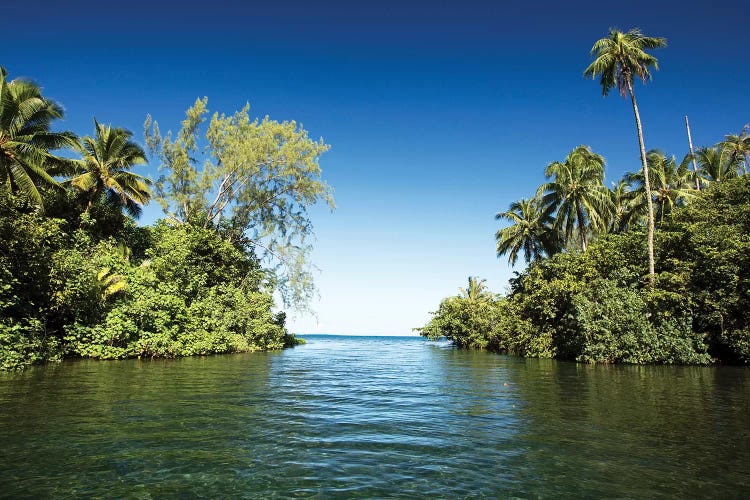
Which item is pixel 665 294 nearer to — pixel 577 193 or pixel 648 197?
pixel 648 197

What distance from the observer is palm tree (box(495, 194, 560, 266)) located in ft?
153

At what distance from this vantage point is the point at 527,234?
48.9m

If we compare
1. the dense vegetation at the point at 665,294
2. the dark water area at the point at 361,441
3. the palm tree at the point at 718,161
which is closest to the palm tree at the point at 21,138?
the dark water area at the point at 361,441

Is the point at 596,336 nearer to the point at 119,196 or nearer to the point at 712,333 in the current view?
the point at 712,333

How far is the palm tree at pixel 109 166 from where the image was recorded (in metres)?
28.6

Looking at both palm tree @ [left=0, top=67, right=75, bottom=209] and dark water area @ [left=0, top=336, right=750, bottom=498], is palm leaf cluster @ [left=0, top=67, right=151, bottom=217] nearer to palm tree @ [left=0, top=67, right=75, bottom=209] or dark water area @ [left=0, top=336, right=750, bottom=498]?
palm tree @ [left=0, top=67, right=75, bottom=209]

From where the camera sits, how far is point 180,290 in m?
29.2

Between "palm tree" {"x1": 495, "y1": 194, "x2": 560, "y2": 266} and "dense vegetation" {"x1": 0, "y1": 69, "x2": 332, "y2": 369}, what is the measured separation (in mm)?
23590

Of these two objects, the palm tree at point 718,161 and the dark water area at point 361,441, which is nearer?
the dark water area at point 361,441

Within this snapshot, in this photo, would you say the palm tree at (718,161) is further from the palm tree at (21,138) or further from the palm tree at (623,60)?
the palm tree at (21,138)

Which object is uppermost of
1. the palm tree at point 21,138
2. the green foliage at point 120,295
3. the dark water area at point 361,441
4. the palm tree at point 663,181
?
the palm tree at point 663,181

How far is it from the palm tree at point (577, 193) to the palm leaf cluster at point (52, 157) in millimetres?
34666

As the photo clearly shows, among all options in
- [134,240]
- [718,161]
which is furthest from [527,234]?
[134,240]

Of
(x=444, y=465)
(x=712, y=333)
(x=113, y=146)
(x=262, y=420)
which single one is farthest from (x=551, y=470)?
(x=113, y=146)
